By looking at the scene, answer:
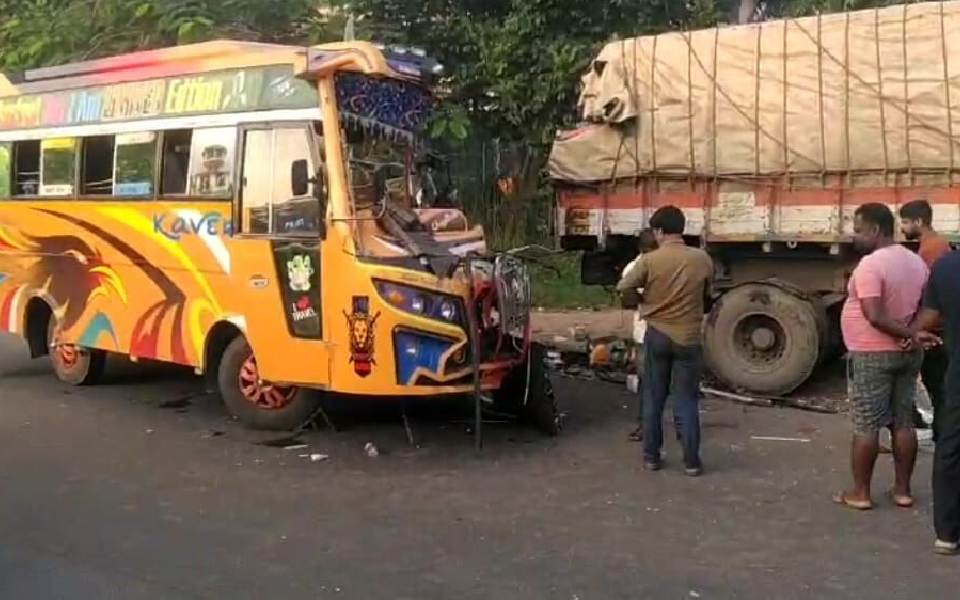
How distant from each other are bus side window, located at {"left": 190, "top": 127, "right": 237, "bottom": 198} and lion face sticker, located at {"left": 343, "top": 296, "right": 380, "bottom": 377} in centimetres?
141

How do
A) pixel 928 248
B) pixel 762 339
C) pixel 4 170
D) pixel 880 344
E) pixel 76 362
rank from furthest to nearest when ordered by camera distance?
pixel 76 362
pixel 4 170
pixel 762 339
pixel 928 248
pixel 880 344

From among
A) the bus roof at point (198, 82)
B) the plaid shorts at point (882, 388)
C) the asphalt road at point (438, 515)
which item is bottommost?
the asphalt road at point (438, 515)

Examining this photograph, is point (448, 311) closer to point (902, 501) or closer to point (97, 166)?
point (902, 501)

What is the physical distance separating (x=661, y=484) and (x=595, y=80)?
4.59 m

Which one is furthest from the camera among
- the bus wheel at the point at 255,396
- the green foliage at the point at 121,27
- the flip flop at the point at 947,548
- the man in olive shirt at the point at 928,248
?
the green foliage at the point at 121,27

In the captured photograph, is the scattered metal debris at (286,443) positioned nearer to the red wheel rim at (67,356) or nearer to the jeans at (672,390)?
the jeans at (672,390)

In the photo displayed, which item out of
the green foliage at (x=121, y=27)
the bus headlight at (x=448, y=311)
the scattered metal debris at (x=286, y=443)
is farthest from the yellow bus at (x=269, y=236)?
the green foliage at (x=121, y=27)

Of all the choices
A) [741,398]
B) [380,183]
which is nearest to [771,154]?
[741,398]

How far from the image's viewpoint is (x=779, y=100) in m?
9.38

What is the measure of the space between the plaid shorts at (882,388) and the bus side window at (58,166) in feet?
20.8

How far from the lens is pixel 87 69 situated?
30.7 ft

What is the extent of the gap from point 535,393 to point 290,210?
2.19m

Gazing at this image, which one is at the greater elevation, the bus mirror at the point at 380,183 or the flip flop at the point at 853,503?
the bus mirror at the point at 380,183

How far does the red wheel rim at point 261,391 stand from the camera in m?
8.26
